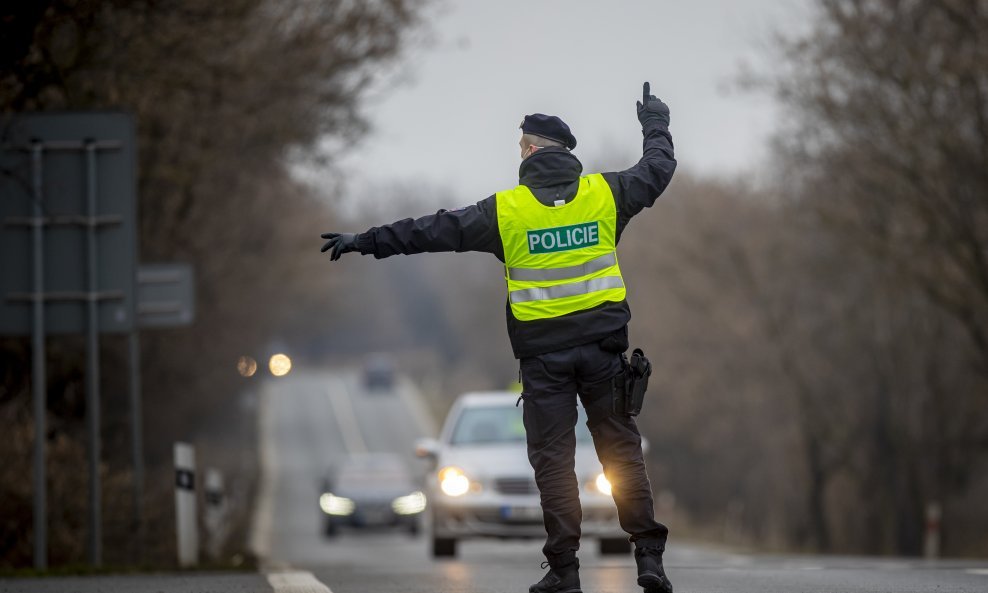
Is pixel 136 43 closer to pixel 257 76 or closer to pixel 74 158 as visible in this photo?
pixel 74 158

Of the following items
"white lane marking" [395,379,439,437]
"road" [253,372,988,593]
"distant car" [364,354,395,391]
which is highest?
"distant car" [364,354,395,391]

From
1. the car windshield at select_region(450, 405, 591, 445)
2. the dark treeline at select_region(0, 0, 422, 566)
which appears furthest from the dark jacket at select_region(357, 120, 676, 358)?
the car windshield at select_region(450, 405, 591, 445)

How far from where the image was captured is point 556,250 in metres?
7.57

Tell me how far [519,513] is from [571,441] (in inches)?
327

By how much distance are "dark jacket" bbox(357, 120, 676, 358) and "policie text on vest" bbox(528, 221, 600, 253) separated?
0.13 m

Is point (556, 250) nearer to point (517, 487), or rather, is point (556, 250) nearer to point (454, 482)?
point (517, 487)

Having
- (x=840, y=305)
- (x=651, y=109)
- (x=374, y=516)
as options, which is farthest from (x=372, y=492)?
(x=651, y=109)

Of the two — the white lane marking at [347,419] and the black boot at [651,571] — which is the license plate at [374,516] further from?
the white lane marking at [347,419]

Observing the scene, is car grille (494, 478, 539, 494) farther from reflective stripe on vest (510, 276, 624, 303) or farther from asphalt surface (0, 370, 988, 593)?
reflective stripe on vest (510, 276, 624, 303)

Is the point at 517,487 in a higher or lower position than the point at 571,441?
lower

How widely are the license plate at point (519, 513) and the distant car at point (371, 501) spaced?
72.0 feet

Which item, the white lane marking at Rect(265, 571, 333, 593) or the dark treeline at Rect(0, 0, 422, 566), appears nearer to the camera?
the white lane marking at Rect(265, 571, 333, 593)

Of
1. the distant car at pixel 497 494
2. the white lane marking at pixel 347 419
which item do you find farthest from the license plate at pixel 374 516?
the white lane marking at pixel 347 419

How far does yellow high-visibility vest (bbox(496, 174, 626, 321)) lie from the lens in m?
7.53
